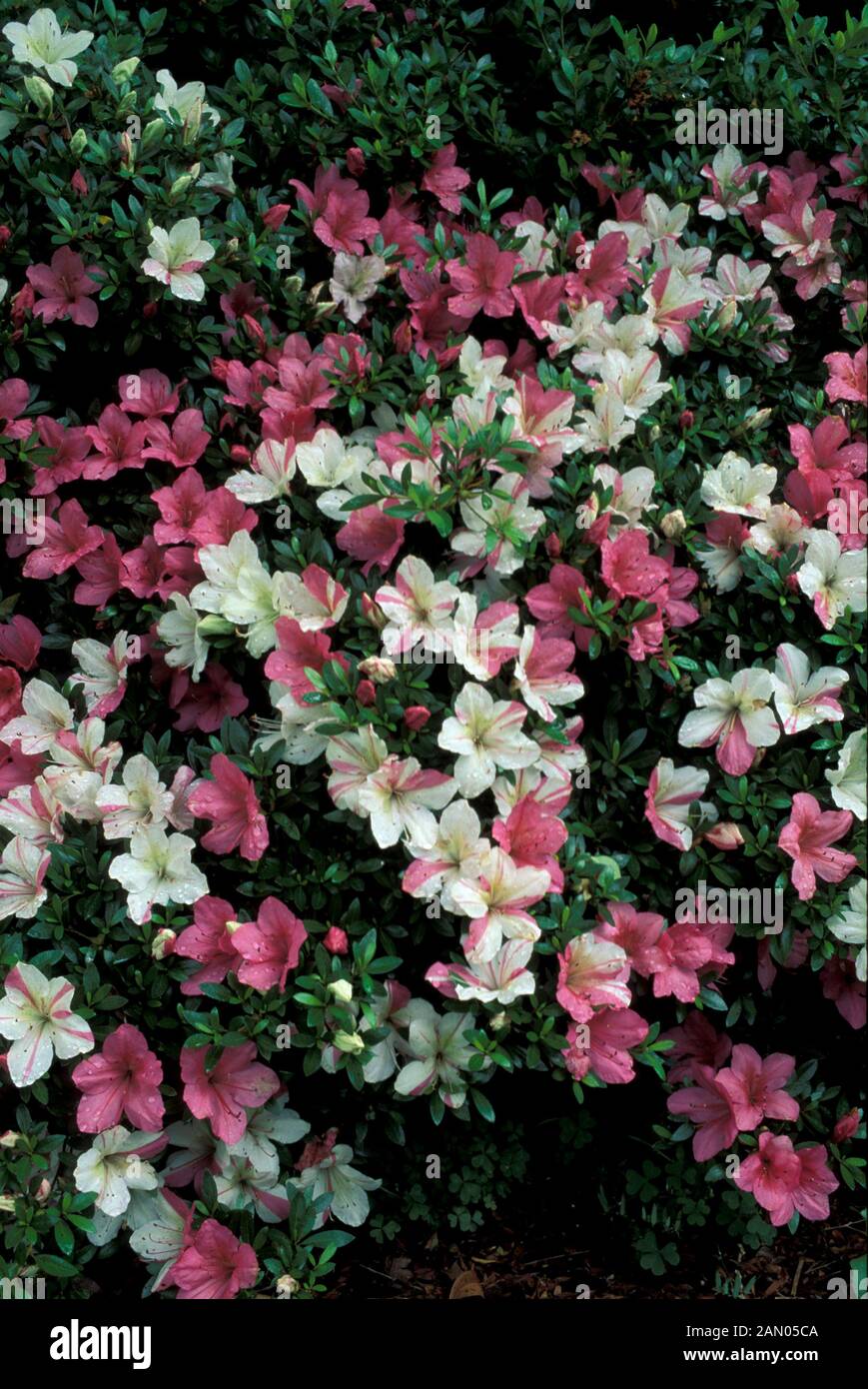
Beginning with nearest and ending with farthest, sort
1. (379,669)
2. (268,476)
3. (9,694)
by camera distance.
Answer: (379,669)
(268,476)
(9,694)

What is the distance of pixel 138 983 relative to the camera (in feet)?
7.43

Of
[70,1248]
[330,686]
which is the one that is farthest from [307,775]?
[70,1248]

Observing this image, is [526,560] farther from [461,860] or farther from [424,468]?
[461,860]

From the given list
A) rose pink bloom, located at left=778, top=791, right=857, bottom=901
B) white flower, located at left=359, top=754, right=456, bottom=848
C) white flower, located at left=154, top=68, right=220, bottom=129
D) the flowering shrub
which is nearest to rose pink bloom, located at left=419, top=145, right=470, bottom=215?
the flowering shrub

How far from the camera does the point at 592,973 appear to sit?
7.24 ft

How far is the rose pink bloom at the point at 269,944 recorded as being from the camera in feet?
7.09

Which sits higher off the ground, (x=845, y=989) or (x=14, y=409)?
(x=14, y=409)

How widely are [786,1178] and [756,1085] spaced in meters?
0.16

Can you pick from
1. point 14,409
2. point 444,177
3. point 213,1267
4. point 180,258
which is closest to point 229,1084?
point 213,1267

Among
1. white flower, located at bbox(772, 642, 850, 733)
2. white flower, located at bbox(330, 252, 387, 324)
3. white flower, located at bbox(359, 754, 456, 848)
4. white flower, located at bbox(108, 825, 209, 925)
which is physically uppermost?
white flower, located at bbox(330, 252, 387, 324)

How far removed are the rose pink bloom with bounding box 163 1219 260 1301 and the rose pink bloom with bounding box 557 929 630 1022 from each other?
681 millimetres

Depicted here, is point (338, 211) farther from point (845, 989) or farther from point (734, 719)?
point (845, 989)

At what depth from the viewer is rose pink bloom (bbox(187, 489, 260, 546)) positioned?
2438 millimetres

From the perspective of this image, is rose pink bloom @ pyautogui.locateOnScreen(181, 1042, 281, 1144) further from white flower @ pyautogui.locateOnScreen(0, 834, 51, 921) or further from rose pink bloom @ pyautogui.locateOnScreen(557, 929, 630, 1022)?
rose pink bloom @ pyautogui.locateOnScreen(557, 929, 630, 1022)
